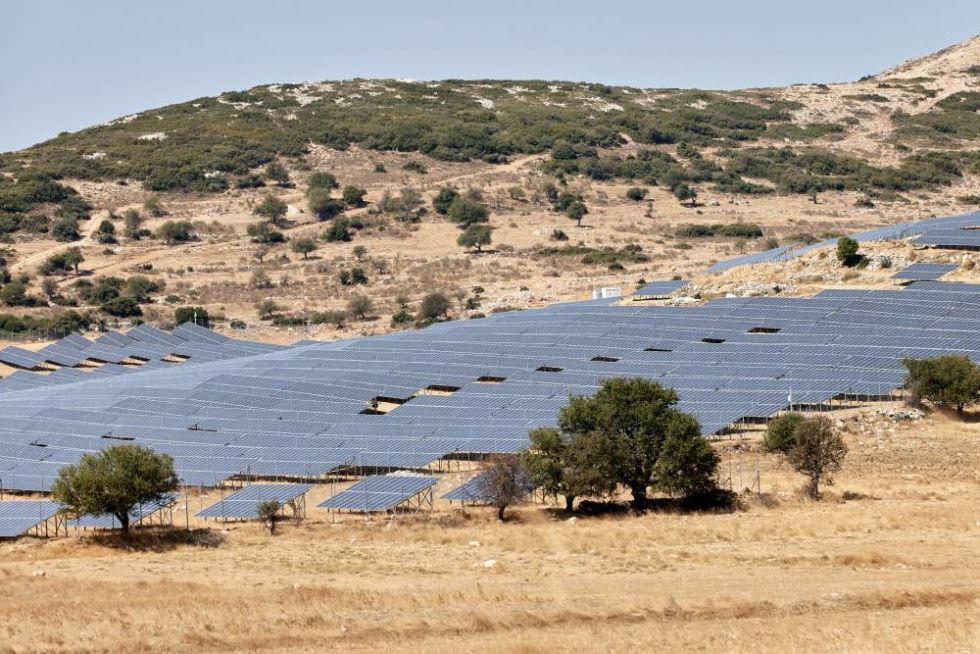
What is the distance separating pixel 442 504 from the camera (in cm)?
5675

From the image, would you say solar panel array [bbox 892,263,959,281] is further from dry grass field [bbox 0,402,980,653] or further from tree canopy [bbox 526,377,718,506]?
tree canopy [bbox 526,377,718,506]

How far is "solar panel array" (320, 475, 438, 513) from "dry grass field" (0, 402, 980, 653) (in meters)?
0.80

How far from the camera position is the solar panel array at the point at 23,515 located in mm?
54281

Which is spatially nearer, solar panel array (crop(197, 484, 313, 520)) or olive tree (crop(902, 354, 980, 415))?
solar panel array (crop(197, 484, 313, 520))

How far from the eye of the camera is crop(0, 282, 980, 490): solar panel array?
64625 millimetres

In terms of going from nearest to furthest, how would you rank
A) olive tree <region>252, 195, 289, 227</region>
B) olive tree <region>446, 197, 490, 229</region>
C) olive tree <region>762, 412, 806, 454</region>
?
olive tree <region>762, 412, 806, 454</region> < olive tree <region>446, 197, 490, 229</region> < olive tree <region>252, 195, 289, 227</region>

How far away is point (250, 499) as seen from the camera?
183 ft

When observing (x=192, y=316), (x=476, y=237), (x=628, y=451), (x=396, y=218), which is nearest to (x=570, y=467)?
(x=628, y=451)

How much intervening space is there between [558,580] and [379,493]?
50.6 ft

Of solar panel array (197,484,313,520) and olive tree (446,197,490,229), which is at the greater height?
olive tree (446,197,490,229)

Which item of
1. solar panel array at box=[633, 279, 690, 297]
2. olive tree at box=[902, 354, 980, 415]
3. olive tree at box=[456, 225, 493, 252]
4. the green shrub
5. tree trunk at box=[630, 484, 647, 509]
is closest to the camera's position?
tree trunk at box=[630, 484, 647, 509]

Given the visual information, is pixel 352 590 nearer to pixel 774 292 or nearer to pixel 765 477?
pixel 765 477

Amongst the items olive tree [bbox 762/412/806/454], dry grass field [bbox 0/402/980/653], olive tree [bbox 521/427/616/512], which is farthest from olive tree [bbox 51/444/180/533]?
olive tree [bbox 762/412/806/454]

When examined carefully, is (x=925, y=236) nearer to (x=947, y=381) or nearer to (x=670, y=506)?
(x=947, y=381)
